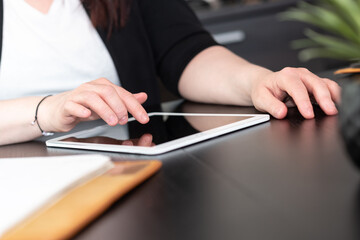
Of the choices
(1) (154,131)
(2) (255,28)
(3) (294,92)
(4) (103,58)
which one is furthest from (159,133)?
(2) (255,28)

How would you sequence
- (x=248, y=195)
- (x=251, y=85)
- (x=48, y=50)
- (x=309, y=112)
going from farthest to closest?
(x=48, y=50), (x=251, y=85), (x=309, y=112), (x=248, y=195)

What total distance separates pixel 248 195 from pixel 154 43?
3.21 feet

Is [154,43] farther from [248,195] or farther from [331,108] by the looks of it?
[248,195]

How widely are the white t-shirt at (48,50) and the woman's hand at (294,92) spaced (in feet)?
1.85

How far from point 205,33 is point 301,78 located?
50 centimetres

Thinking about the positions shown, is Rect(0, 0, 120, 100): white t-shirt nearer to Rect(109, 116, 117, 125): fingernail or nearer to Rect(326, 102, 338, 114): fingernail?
Rect(109, 116, 117, 125): fingernail

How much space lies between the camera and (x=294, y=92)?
27.9 inches

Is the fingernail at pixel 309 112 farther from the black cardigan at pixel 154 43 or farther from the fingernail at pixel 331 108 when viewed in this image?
the black cardigan at pixel 154 43

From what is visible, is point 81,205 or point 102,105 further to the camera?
point 102,105

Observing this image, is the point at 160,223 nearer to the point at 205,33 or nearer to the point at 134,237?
the point at 134,237

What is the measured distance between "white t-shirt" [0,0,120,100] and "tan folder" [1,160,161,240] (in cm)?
73

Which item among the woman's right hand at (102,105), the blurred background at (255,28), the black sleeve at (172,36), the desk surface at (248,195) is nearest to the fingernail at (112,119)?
the woman's right hand at (102,105)

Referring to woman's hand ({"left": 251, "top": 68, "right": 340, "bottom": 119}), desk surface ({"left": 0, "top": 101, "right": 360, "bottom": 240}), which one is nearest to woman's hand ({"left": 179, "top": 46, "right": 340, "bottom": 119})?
woman's hand ({"left": 251, "top": 68, "right": 340, "bottom": 119})

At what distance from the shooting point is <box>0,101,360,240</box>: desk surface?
327mm
